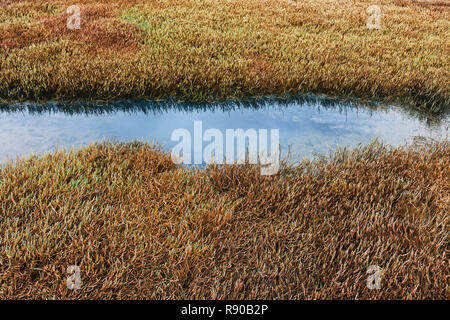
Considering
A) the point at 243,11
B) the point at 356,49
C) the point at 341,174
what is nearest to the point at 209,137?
the point at 341,174

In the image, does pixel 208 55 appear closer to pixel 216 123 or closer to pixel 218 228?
pixel 216 123

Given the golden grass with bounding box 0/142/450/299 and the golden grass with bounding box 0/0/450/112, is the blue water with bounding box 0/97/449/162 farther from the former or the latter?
the golden grass with bounding box 0/142/450/299

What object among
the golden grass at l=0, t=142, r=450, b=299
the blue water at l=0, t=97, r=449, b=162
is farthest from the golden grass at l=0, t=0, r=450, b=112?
the golden grass at l=0, t=142, r=450, b=299

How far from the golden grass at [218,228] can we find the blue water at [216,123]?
551 millimetres

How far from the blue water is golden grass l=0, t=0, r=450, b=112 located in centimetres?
34

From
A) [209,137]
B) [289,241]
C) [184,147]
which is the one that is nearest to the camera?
[289,241]

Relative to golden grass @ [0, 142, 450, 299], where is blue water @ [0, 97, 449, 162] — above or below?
above

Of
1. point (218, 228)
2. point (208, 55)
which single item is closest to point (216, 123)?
point (218, 228)

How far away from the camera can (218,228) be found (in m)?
2.90

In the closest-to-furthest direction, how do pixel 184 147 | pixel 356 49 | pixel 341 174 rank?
1. pixel 341 174
2. pixel 184 147
3. pixel 356 49

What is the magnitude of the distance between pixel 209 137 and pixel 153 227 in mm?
1888

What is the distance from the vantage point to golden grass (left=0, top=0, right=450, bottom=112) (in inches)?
223
